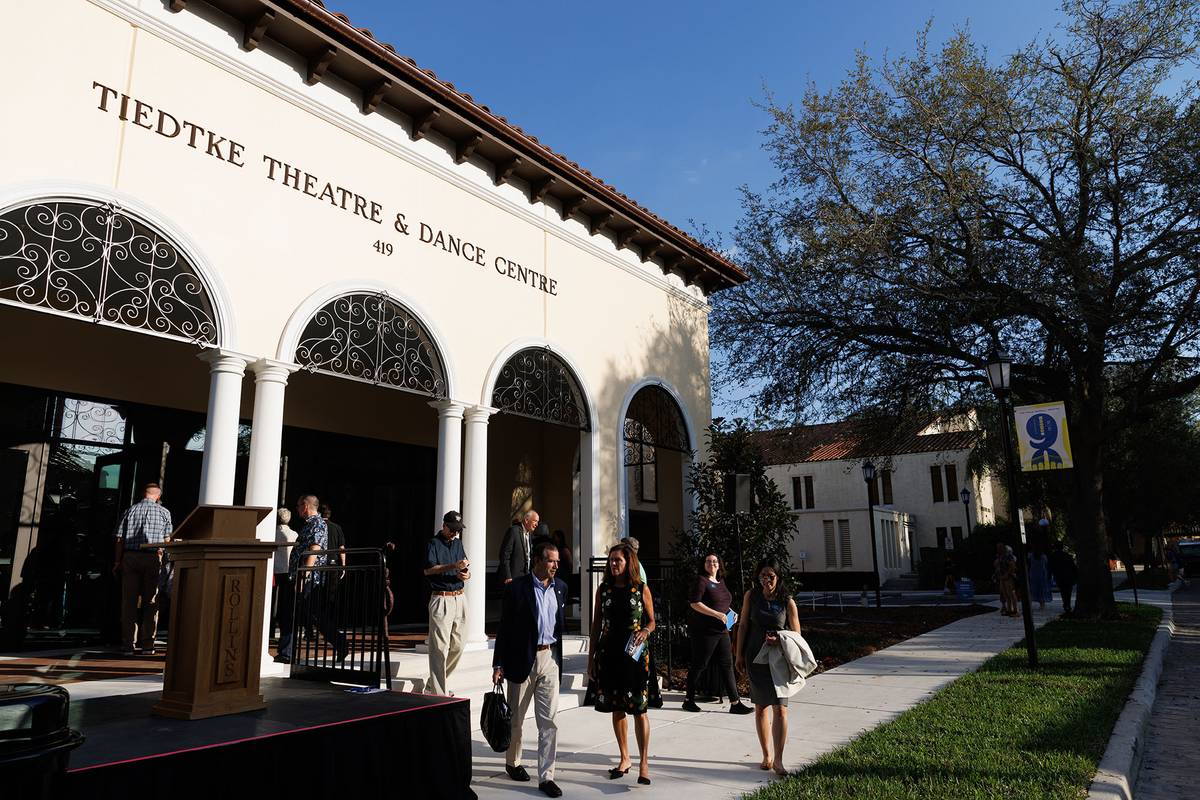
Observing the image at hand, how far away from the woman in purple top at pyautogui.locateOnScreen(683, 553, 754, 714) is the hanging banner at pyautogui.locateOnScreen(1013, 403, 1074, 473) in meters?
6.24

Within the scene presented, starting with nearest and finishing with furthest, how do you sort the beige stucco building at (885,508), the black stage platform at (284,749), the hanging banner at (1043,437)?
the black stage platform at (284,749), the hanging banner at (1043,437), the beige stucco building at (885,508)

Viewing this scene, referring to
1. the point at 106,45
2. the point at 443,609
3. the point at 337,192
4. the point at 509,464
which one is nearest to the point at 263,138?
the point at 337,192

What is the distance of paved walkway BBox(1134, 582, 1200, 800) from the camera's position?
559cm

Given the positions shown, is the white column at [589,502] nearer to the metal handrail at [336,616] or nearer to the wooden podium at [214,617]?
the metal handrail at [336,616]

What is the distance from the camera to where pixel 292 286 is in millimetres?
7871

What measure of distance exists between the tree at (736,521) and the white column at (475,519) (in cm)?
279

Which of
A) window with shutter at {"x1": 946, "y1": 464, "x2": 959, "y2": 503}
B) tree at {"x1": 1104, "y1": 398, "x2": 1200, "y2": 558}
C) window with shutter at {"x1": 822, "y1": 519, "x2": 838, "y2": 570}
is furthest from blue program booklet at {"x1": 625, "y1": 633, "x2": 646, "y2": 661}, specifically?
window with shutter at {"x1": 946, "y1": 464, "x2": 959, "y2": 503}

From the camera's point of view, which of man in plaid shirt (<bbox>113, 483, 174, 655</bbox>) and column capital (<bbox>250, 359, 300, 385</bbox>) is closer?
column capital (<bbox>250, 359, 300, 385</bbox>)

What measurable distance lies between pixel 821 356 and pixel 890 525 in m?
25.5

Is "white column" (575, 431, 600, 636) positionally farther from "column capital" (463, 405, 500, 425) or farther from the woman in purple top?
the woman in purple top

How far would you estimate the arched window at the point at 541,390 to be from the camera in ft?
34.4

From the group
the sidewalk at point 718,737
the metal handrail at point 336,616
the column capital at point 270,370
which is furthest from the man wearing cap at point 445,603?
the column capital at point 270,370

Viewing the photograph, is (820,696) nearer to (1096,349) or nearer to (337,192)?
(337,192)

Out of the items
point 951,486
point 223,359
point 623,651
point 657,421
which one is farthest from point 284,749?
point 951,486
